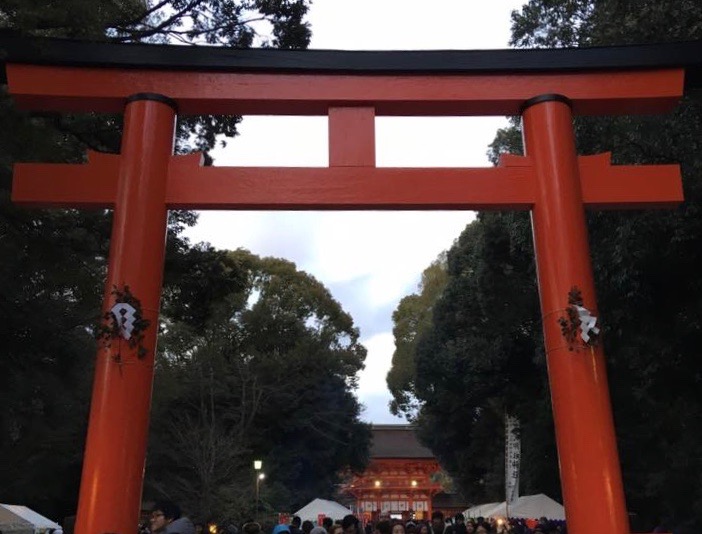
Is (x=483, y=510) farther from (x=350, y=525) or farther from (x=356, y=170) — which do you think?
(x=356, y=170)

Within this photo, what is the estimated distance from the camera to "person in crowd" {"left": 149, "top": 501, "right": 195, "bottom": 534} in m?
4.50

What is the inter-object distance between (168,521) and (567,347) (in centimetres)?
326

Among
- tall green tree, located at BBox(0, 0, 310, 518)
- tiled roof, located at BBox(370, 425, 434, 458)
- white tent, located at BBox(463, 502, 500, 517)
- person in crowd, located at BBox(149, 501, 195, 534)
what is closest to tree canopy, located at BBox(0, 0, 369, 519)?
tall green tree, located at BBox(0, 0, 310, 518)

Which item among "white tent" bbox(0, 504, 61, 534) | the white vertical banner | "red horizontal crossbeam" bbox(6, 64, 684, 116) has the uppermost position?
"red horizontal crossbeam" bbox(6, 64, 684, 116)

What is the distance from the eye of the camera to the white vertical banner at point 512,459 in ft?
60.5

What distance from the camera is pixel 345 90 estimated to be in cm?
628

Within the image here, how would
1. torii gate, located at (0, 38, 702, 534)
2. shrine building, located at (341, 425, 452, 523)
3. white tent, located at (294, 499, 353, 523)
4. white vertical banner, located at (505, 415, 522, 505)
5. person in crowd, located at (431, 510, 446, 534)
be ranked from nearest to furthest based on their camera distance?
torii gate, located at (0, 38, 702, 534), person in crowd, located at (431, 510, 446, 534), white vertical banner, located at (505, 415, 522, 505), white tent, located at (294, 499, 353, 523), shrine building, located at (341, 425, 452, 523)

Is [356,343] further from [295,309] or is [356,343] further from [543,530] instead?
[543,530]

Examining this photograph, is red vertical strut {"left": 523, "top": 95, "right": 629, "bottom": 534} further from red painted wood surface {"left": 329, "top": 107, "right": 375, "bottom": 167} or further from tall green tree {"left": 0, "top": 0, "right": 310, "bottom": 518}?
tall green tree {"left": 0, "top": 0, "right": 310, "bottom": 518}

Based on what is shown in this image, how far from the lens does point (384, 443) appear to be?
1896 inches

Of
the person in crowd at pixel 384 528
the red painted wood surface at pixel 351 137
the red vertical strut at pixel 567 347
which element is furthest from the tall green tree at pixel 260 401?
the red vertical strut at pixel 567 347

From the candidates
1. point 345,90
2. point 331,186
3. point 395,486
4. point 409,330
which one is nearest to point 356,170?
point 331,186

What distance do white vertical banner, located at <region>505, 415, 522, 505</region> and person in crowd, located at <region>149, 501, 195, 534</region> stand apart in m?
14.6

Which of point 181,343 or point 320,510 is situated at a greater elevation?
point 181,343
